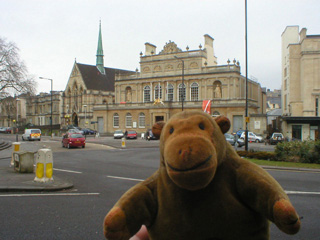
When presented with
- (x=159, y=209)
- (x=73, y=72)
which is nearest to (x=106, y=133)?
(x=73, y=72)

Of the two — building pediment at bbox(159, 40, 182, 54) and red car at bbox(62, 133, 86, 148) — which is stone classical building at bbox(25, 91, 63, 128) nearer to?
building pediment at bbox(159, 40, 182, 54)

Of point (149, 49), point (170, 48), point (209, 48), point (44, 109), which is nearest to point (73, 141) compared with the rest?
point (170, 48)

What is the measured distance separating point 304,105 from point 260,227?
40.5m

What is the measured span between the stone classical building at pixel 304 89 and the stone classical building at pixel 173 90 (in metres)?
8.63

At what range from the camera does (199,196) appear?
2211 millimetres

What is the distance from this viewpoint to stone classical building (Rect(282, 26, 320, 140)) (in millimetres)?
37438

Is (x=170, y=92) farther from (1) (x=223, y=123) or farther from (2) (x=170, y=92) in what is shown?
(1) (x=223, y=123)

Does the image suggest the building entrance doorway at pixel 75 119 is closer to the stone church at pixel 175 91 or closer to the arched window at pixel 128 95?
the stone church at pixel 175 91

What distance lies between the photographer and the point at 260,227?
222cm

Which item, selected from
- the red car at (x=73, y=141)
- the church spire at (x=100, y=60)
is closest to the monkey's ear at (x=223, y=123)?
the red car at (x=73, y=141)

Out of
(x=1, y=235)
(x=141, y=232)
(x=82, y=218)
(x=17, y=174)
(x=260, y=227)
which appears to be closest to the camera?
(x=260, y=227)

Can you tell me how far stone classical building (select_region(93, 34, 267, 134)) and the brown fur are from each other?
152 ft

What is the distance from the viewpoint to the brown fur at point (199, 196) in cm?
Answer: 203

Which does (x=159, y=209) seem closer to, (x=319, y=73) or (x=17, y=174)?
(x=17, y=174)
